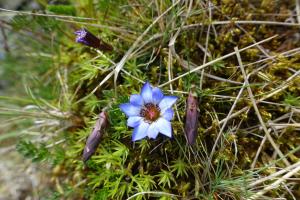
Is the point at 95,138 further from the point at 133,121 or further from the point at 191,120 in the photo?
the point at 191,120

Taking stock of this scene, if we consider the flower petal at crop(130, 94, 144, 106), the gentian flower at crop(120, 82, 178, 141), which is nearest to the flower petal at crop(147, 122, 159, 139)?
the gentian flower at crop(120, 82, 178, 141)

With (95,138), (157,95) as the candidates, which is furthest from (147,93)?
(95,138)

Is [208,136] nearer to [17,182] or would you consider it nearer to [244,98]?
[244,98]

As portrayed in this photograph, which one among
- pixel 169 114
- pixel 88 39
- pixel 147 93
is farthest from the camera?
pixel 88 39

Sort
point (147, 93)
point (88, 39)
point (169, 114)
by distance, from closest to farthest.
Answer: point (169, 114) < point (147, 93) < point (88, 39)

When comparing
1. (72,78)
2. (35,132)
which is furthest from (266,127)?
(35,132)

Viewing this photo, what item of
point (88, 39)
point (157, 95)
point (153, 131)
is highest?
point (88, 39)

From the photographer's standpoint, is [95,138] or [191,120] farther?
[95,138]

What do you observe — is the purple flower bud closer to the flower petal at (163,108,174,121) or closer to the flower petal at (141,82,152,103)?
the flower petal at (141,82,152,103)
